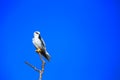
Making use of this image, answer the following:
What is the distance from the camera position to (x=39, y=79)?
3.42 m

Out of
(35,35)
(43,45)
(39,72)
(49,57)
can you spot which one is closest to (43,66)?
(39,72)

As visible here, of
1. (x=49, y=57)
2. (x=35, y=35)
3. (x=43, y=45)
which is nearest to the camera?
(x=49, y=57)

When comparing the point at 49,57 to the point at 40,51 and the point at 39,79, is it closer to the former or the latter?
the point at 40,51

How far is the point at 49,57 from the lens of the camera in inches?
Answer: 166

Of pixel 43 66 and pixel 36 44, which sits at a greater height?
pixel 36 44

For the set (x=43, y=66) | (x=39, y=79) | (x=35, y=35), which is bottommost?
(x=39, y=79)

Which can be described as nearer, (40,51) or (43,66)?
(43,66)

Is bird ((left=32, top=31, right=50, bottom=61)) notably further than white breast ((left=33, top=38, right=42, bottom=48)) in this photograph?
No

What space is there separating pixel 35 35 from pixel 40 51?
32.8 inches

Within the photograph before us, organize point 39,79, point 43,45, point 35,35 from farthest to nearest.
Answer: point 35,35, point 43,45, point 39,79

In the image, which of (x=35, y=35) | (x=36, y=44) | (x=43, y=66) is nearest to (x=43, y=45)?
(x=36, y=44)

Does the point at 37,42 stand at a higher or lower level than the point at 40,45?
higher

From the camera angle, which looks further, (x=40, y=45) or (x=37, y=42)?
(x=37, y=42)

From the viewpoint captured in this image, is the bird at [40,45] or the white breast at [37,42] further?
the white breast at [37,42]
